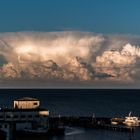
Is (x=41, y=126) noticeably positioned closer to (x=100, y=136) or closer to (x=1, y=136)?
(x=100, y=136)

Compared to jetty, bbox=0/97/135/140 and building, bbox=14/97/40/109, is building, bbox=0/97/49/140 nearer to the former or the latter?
jetty, bbox=0/97/135/140

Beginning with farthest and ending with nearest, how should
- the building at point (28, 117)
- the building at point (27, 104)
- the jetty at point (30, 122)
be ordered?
1. the building at point (27, 104)
2. the building at point (28, 117)
3. the jetty at point (30, 122)

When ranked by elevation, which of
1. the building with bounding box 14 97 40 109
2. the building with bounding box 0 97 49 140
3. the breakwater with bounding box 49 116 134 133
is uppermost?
the building with bounding box 14 97 40 109

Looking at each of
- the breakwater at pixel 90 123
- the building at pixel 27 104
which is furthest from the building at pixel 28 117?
the building at pixel 27 104

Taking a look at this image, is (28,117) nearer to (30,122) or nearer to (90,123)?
(30,122)

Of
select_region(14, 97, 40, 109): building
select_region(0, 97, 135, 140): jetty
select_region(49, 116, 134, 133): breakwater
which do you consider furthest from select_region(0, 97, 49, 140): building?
select_region(14, 97, 40, 109): building

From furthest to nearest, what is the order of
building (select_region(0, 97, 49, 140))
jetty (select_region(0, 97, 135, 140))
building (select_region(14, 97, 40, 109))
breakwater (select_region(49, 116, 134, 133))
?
breakwater (select_region(49, 116, 134, 133)) < building (select_region(14, 97, 40, 109)) < building (select_region(0, 97, 49, 140)) < jetty (select_region(0, 97, 135, 140))

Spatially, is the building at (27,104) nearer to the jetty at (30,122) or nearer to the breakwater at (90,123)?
the jetty at (30,122)

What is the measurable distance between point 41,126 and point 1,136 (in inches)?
2081

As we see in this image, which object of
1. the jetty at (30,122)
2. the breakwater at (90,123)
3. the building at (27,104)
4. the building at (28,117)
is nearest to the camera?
the jetty at (30,122)

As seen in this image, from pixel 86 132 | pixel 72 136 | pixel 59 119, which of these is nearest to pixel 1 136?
pixel 72 136

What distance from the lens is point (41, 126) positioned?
410ft

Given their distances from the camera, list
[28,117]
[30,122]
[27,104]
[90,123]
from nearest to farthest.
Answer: [30,122] → [28,117] → [27,104] → [90,123]

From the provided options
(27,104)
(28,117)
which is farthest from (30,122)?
(27,104)
